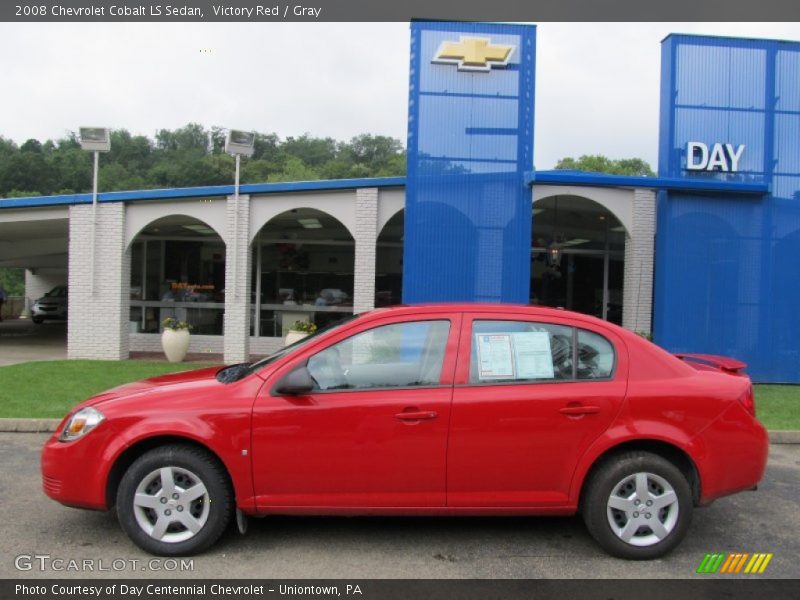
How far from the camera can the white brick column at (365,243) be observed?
1230cm

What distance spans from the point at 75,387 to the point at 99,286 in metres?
3.93

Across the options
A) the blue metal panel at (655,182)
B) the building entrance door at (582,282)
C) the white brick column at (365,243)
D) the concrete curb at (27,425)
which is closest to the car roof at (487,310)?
the concrete curb at (27,425)

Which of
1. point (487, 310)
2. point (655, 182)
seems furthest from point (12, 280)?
point (487, 310)

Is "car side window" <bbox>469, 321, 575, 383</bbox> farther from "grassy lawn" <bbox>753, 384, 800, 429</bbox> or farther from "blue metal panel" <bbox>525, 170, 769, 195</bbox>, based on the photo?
"blue metal panel" <bbox>525, 170, 769, 195</bbox>

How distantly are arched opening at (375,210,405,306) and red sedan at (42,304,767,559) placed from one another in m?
A: 11.3

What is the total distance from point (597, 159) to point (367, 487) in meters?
69.5

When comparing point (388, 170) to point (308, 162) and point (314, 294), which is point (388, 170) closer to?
point (308, 162)

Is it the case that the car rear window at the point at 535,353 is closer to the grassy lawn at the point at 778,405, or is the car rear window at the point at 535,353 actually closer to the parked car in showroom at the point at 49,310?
the grassy lawn at the point at 778,405

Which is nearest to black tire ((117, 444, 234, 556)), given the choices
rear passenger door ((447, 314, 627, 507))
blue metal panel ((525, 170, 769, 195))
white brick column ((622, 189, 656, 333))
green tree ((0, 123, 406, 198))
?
rear passenger door ((447, 314, 627, 507))

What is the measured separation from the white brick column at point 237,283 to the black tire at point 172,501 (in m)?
8.74

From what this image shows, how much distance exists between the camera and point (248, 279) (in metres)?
12.8

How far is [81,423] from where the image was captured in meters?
4.14

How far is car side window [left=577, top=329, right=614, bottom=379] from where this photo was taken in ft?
13.8

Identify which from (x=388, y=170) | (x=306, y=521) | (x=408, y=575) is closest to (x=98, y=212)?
(x=306, y=521)
